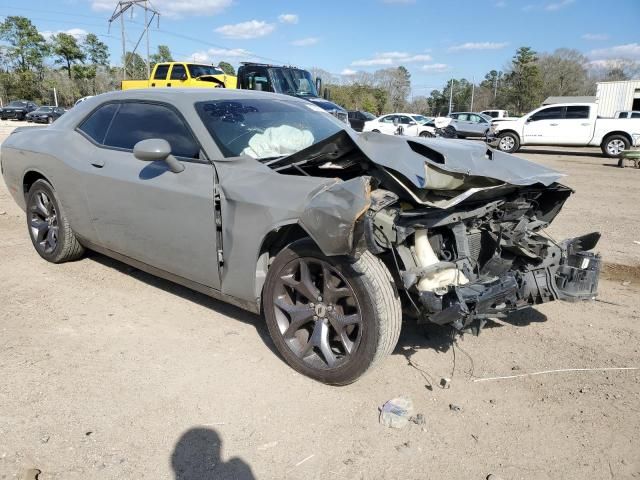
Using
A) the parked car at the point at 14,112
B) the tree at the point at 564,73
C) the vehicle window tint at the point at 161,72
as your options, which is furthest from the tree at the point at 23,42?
the tree at the point at 564,73

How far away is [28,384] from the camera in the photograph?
2.85 meters

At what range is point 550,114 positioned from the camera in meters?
17.8

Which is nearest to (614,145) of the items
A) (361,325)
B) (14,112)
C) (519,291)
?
(519,291)

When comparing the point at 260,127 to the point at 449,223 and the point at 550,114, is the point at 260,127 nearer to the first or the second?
the point at 449,223

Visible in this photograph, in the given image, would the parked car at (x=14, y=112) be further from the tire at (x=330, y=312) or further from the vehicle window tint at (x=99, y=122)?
the tire at (x=330, y=312)

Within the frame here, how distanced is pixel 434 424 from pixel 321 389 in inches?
25.7

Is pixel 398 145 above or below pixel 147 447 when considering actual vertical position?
above

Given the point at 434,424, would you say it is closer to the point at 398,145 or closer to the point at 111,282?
the point at 398,145

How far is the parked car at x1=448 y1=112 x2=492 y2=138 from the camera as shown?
2451cm

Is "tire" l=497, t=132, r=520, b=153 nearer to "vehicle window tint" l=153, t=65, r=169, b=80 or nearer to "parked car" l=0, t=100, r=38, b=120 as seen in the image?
"vehicle window tint" l=153, t=65, r=169, b=80

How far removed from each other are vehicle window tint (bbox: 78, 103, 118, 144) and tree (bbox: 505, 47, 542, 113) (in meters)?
63.0

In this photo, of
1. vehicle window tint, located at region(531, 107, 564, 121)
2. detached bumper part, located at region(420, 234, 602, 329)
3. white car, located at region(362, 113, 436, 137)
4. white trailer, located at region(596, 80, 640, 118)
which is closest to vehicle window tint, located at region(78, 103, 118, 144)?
detached bumper part, located at region(420, 234, 602, 329)

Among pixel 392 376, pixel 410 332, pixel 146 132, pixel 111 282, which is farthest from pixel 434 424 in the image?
pixel 111 282

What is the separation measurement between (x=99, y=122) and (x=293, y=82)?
12114mm
